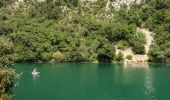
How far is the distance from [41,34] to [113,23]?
1248 inches

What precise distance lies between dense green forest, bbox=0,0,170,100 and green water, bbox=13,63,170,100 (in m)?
36.8

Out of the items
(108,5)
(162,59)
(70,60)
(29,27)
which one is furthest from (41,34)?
(162,59)

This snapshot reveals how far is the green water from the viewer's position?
88.1 m

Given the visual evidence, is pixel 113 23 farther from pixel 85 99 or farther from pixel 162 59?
pixel 85 99

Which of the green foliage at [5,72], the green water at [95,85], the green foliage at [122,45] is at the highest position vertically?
the green foliage at [122,45]

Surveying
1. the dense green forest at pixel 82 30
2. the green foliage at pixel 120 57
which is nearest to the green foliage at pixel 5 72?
the dense green forest at pixel 82 30

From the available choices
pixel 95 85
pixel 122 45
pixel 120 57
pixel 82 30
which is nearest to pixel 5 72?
pixel 95 85

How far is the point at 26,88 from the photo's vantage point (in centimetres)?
9700

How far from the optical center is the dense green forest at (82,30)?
17312 centimetres

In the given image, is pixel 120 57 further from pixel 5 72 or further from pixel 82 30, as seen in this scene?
pixel 5 72

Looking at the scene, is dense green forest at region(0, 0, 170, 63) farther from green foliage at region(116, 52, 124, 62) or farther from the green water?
the green water

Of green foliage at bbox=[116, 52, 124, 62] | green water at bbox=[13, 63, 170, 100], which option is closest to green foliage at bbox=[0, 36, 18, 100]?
green water at bbox=[13, 63, 170, 100]

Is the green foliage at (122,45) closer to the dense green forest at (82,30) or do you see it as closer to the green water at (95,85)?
the dense green forest at (82,30)

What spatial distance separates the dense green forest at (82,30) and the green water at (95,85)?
3675 centimetres
